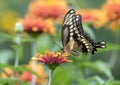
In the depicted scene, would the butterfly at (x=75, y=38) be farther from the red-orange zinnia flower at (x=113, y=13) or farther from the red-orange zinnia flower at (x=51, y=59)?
the red-orange zinnia flower at (x=113, y=13)

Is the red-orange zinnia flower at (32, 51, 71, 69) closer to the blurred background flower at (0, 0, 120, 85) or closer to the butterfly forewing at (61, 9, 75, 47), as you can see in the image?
Result: the blurred background flower at (0, 0, 120, 85)

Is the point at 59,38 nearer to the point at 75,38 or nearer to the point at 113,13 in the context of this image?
the point at 113,13

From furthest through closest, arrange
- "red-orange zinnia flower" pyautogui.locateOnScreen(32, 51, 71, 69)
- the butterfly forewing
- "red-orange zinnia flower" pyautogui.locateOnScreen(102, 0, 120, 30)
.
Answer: "red-orange zinnia flower" pyautogui.locateOnScreen(102, 0, 120, 30) → the butterfly forewing → "red-orange zinnia flower" pyautogui.locateOnScreen(32, 51, 71, 69)

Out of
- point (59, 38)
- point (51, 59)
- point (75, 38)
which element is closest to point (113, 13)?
point (59, 38)

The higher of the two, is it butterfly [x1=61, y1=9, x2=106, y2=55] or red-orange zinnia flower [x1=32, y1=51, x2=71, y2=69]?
butterfly [x1=61, y1=9, x2=106, y2=55]

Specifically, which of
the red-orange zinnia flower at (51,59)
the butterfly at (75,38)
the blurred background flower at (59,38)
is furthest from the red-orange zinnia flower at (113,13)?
the red-orange zinnia flower at (51,59)

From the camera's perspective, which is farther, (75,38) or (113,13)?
(113,13)

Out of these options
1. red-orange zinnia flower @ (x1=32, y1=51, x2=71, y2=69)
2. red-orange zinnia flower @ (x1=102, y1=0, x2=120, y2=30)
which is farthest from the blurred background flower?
red-orange zinnia flower @ (x1=32, y1=51, x2=71, y2=69)

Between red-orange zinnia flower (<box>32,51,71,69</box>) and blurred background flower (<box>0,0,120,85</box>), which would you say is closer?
red-orange zinnia flower (<box>32,51,71,69</box>)

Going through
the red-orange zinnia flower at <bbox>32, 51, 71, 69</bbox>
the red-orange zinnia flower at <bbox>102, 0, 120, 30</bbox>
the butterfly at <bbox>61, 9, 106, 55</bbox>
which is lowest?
the red-orange zinnia flower at <bbox>32, 51, 71, 69</bbox>
